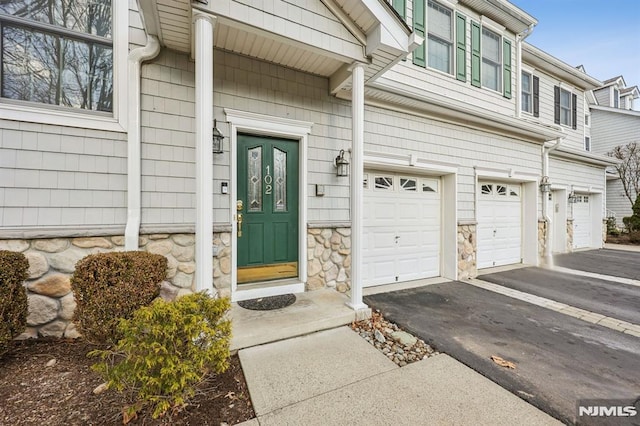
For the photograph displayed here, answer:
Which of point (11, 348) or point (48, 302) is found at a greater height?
point (48, 302)

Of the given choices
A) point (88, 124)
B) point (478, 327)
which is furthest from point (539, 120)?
point (88, 124)

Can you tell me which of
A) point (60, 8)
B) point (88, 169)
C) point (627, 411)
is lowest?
point (627, 411)

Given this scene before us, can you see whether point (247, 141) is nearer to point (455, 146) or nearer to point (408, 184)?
point (408, 184)

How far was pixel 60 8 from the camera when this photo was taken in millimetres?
2938

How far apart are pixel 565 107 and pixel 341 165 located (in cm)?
966

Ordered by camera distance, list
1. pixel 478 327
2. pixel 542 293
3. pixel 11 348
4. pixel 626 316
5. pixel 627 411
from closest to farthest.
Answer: pixel 627 411
pixel 11 348
pixel 478 327
pixel 626 316
pixel 542 293

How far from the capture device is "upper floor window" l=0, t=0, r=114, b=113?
2.76 m

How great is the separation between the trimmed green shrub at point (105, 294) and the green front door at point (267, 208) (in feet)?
4.49

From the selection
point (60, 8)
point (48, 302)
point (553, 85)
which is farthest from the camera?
point (553, 85)

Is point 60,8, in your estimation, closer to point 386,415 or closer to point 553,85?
point 386,415

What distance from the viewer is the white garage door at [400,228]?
4.79m

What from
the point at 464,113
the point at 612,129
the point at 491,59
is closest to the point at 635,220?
the point at 612,129

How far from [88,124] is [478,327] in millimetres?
4994

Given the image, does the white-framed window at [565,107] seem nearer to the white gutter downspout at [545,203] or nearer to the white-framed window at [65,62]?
the white gutter downspout at [545,203]
